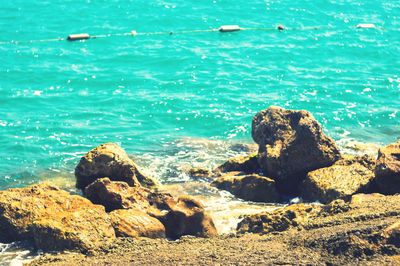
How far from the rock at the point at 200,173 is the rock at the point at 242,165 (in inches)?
16.8

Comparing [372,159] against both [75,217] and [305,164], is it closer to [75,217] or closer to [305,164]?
[305,164]

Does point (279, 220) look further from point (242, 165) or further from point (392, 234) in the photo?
point (242, 165)

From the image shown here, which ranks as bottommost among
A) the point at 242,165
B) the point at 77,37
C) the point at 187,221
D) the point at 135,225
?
the point at 242,165

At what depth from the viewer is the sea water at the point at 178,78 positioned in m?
35.0

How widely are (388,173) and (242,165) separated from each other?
6.95 meters

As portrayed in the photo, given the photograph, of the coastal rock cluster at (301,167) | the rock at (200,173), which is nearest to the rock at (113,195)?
the coastal rock cluster at (301,167)

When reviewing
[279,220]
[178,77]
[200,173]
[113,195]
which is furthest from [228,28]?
[279,220]

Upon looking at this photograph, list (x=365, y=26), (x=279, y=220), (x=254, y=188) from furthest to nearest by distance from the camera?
1. (x=365, y=26)
2. (x=254, y=188)
3. (x=279, y=220)

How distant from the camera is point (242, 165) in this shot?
30.1m

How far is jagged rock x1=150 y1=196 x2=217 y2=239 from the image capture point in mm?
23062

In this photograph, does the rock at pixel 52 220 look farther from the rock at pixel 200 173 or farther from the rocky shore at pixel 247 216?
the rock at pixel 200 173

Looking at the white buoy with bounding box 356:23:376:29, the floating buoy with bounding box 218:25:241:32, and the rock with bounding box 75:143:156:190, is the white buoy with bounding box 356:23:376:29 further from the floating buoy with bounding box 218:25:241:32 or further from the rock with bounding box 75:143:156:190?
the rock with bounding box 75:143:156:190

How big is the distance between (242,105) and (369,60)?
12.7m

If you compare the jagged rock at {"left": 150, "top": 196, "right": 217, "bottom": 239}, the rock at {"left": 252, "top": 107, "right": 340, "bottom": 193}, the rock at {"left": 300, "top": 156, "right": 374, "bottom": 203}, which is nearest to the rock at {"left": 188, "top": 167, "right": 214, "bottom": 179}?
the rock at {"left": 252, "top": 107, "right": 340, "bottom": 193}
